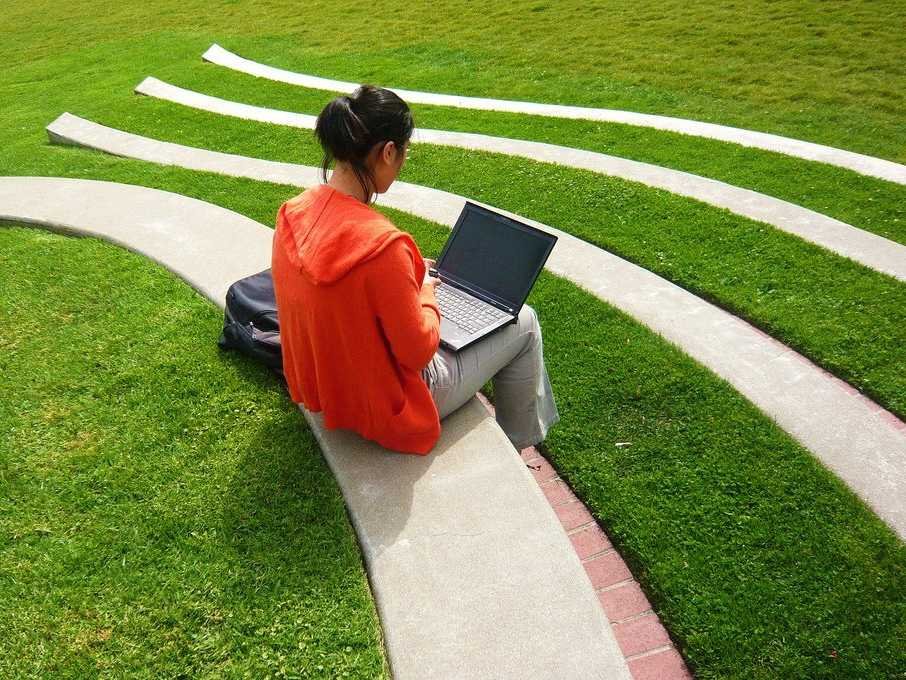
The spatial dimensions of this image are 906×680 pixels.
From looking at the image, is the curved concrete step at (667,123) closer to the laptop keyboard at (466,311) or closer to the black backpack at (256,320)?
the laptop keyboard at (466,311)

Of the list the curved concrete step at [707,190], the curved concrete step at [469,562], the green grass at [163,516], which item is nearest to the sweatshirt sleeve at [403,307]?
the curved concrete step at [469,562]

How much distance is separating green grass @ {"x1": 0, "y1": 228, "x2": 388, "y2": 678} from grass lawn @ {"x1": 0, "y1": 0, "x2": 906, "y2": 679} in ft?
0.04

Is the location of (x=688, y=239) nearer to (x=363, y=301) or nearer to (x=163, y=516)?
(x=363, y=301)

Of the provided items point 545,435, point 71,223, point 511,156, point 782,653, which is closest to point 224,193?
point 71,223

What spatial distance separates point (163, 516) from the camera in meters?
3.28

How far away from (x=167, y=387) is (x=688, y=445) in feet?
9.95

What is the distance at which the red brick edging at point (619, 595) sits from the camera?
2980 mm

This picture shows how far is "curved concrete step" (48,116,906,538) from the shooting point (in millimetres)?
3734

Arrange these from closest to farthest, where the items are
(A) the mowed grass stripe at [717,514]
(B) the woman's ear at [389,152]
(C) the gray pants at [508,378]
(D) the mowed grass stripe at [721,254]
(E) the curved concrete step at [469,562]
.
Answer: (E) the curved concrete step at [469,562], (B) the woman's ear at [389,152], (A) the mowed grass stripe at [717,514], (C) the gray pants at [508,378], (D) the mowed grass stripe at [721,254]

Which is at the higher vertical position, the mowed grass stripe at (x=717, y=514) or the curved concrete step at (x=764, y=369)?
the curved concrete step at (x=764, y=369)

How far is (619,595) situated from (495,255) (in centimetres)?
178

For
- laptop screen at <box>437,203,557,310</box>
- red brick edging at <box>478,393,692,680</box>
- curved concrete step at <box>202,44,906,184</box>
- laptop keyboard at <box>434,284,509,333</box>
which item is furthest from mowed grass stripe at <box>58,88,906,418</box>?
laptop keyboard at <box>434,284,509,333</box>

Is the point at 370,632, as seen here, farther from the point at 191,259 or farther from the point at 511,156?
the point at 511,156

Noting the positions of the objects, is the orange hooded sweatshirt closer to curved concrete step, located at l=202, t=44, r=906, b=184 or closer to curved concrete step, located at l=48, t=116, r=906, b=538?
curved concrete step, located at l=48, t=116, r=906, b=538
